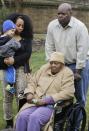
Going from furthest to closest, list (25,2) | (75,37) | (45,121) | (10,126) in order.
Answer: (25,2)
(10,126)
(75,37)
(45,121)

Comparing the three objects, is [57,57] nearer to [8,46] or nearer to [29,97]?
[29,97]

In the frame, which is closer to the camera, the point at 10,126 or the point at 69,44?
the point at 69,44

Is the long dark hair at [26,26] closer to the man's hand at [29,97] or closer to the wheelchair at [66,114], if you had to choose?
the man's hand at [29,97]

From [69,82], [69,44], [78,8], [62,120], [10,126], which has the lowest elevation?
[78,8]

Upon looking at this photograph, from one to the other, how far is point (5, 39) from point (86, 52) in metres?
1.17

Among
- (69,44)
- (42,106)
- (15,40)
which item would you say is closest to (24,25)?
(15,40)

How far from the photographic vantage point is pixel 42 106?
6.75 m

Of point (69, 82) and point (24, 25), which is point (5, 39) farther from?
point (69, 82)

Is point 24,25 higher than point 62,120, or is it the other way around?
point 24,25

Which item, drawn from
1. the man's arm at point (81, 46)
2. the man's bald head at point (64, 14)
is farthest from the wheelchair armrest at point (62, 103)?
the man's bald head at point (64, 14)

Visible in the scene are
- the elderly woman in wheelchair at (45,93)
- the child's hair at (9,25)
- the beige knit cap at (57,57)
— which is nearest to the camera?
the elderly woman in wheelchair at (45,93)

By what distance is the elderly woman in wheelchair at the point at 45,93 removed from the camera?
6551 mm

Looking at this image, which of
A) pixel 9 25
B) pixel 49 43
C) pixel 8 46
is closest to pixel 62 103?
pixel 49 43

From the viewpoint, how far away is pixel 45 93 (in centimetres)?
689
